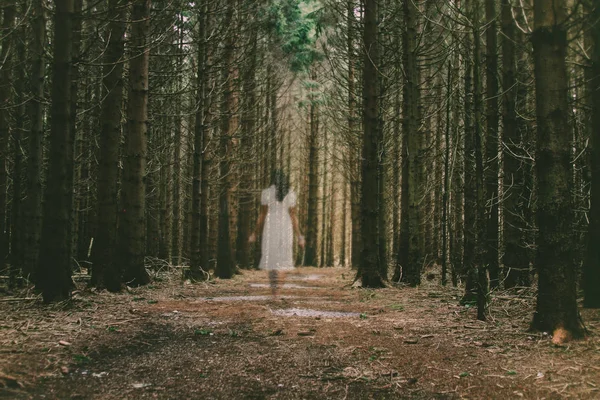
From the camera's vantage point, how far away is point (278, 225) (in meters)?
32.9

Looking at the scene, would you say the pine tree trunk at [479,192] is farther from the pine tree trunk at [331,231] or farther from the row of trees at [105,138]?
the pine tree trunk at [331,231]

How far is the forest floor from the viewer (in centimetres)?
358

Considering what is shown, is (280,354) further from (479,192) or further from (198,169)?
(198,169)

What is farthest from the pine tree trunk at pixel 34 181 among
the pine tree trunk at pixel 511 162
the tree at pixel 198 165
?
the pine tree trunk at pixel 511 162

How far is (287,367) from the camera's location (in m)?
4.18

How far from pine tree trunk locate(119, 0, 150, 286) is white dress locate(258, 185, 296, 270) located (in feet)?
59.0

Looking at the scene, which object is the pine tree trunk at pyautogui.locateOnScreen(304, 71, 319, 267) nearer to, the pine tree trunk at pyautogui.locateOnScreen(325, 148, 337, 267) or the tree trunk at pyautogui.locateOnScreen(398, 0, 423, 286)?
the pine tree trunk at pyautogui.locateOnScreen(325, 148, 337, 267)

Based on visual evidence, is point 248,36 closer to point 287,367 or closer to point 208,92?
point 208,92

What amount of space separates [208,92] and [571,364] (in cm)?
1099

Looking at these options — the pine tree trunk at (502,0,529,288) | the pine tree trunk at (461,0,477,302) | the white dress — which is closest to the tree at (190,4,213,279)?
the pine tree trunk at (461,0,477,302)

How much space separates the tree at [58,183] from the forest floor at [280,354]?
1.17ft

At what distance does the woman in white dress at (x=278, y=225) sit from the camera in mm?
29016

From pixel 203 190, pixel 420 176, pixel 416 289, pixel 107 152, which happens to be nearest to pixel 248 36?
pixel 203 190

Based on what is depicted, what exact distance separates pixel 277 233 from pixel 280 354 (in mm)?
28210
